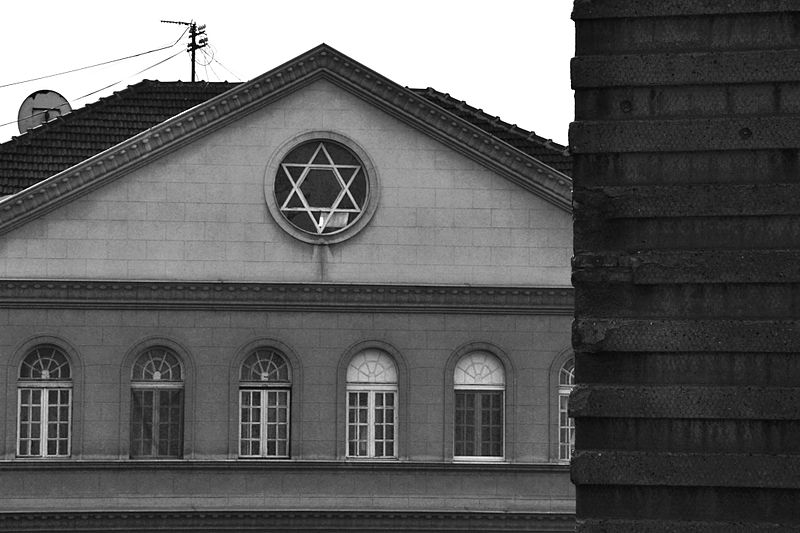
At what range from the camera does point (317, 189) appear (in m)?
46.7

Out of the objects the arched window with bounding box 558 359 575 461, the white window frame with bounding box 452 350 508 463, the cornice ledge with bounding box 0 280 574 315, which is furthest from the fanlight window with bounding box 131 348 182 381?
the arched window with bounding box 558 359 575 461

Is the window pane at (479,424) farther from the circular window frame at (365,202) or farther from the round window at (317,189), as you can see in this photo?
the round window at (317,189)

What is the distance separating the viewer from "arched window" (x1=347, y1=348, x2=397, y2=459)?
46.8 meters

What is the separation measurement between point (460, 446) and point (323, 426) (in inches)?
109

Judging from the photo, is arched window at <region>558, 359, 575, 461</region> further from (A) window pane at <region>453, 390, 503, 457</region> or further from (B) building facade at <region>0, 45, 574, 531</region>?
(A) window pane at <region>453, 390, 503, 457</region>

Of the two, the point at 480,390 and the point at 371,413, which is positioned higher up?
the point at 480,390

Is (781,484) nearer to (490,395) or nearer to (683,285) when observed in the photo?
(683,285)

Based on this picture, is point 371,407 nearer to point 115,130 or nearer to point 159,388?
point 159,388

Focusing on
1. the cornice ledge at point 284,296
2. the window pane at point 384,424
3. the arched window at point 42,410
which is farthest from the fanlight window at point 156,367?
the window pane at point 384,424

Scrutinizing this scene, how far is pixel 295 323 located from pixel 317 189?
8.74 ft

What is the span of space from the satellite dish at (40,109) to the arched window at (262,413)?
12.9m

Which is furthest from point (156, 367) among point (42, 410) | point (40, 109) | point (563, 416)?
point (40, 109)

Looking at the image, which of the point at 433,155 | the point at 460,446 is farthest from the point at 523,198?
the point at 460,446

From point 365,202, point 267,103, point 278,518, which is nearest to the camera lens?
point 278,518
